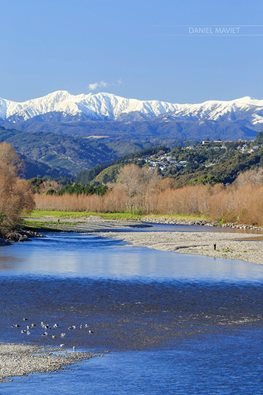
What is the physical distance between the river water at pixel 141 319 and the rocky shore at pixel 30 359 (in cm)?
71

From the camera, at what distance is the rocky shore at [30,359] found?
29094 millimetres

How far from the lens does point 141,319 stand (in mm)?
39906

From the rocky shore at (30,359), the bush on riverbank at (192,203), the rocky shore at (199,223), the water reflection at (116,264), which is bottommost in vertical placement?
the rocky shore at (30,359)

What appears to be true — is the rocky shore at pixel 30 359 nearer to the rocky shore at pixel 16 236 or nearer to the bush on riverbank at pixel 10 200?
the rocky shore at pixel 16 236

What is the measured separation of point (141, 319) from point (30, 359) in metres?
10.5

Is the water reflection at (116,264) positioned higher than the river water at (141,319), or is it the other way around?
the water reflection at (116,264)

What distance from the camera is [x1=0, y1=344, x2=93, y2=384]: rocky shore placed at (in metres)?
29.1

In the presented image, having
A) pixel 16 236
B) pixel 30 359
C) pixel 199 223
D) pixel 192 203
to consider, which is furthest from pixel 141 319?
pixel 192 203

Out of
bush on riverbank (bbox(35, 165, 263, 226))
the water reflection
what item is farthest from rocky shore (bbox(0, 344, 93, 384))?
bush on riverbank (bbox(35, 165, 263, 226))

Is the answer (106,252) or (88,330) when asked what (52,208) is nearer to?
(106,252)

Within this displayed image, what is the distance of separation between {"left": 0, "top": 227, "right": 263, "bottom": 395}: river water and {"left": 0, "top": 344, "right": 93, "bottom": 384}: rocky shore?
0.71 meters

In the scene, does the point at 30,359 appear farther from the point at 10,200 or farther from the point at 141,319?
the point at 10,200

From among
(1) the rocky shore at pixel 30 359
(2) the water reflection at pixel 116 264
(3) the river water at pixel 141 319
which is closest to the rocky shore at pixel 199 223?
(2) the water reflection at pixel 116 264

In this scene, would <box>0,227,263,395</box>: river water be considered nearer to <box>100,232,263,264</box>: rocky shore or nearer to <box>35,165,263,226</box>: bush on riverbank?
<box>100,232,263,264</box>: rocky shore
